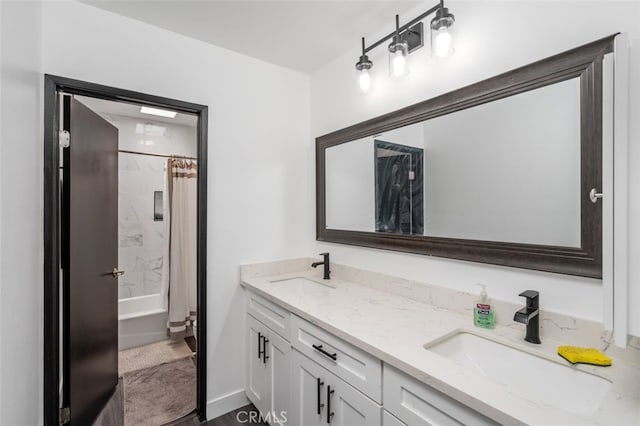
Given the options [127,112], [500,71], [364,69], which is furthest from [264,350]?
[127,112]

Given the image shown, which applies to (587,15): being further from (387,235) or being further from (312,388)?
(312,388)

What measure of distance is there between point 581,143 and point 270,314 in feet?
5.35

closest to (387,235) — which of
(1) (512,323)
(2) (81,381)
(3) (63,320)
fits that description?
(1) (512,323)

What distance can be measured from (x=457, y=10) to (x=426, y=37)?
0.56 feet

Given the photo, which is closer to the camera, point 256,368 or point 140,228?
point 256,368

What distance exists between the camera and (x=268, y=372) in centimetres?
176

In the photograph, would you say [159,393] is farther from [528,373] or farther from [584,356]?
[584,356]

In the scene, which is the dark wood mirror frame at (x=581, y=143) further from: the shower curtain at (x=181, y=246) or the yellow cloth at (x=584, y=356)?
the shower curtain at (x=181, y=246)

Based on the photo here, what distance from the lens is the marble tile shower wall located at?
10.4 ft

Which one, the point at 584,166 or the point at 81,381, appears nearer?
the point at 584,166

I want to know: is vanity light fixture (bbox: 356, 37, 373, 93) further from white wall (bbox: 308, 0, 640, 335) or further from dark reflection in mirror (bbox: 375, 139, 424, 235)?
dark reflection in mirror (bbox: 375, 139, 424, 235)

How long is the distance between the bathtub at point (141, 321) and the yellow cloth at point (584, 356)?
10.8 feet

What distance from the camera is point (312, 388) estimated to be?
137cm

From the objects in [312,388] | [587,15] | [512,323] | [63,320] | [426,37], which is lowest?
[312,388]
